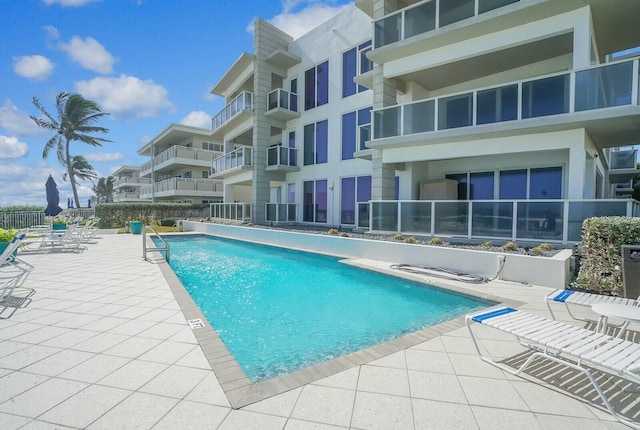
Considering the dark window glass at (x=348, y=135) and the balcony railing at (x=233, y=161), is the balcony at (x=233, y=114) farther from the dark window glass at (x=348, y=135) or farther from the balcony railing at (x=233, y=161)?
the dark window glass at (x=348, y=135)

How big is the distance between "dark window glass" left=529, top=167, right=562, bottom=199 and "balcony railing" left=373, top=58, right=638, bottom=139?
8.75ft

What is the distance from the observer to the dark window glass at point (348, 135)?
15.5 meters

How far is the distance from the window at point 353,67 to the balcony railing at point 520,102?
14.5 ft

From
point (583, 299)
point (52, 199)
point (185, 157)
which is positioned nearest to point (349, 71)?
point (583, 299)

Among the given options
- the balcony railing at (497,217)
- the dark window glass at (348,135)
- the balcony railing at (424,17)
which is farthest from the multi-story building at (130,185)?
the balcony railing at (497,217)

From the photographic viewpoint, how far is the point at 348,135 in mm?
15773

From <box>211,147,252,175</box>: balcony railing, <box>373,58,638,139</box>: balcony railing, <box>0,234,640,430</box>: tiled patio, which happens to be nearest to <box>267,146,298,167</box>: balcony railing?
<box>211,147,252,175</box>: balcony railing

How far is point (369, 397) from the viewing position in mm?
2564

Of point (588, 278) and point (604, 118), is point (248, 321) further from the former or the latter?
point (604, 118)

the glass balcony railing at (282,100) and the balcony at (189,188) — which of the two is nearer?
the glass balcony railing at (282,100)

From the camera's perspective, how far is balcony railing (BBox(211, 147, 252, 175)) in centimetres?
1845

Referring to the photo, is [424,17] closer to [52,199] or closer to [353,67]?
[353,67]


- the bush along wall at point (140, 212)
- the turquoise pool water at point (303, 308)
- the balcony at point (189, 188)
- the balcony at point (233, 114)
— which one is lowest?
the turquoise pool water at point (303, 308)

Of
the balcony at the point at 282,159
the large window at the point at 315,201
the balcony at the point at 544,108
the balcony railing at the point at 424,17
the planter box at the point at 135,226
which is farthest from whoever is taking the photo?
the planter box at the point at 135,226
